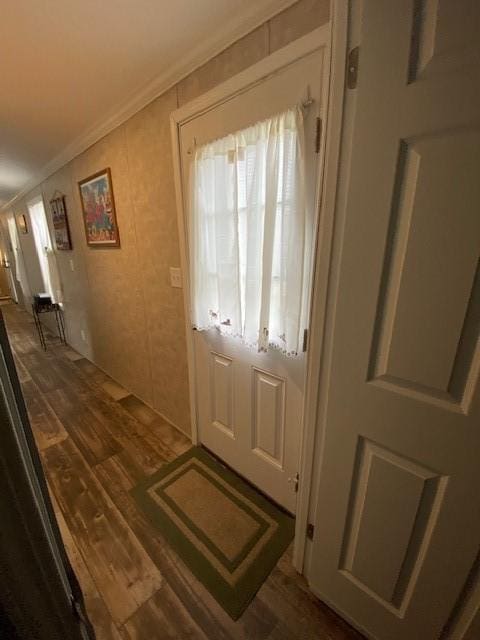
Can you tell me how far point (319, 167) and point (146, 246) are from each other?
1.32m

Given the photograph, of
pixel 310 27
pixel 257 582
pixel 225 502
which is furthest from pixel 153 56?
pixel 257 582

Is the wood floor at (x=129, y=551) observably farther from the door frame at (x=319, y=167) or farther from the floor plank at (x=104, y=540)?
the door frame at (x=319, y=167)

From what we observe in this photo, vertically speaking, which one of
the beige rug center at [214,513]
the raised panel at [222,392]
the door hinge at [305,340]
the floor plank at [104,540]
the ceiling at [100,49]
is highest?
the ceiling at [100,49]

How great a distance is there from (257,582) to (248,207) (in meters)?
1.59

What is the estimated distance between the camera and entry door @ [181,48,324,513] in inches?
35.5

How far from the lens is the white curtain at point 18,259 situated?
4.96 metres

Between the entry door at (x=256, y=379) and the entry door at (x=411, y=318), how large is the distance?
1.03ft

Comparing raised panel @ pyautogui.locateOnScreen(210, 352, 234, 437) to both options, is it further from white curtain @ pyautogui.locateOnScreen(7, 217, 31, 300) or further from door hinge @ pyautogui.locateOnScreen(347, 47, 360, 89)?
white curtain @ pyautogui.locateOnScreen(7, 217, 31, 300)

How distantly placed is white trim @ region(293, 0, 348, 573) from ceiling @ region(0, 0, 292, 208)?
43 cm

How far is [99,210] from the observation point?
2.10 metres

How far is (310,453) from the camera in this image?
3.05 ft

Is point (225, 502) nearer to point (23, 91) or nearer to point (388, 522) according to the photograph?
point (388, 522)

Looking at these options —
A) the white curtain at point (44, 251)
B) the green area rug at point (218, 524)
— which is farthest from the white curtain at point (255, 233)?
the white curtain at point (44, 251)

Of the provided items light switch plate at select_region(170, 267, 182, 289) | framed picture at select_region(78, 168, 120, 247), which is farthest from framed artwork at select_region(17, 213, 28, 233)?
light switch plate at select_region(170, 267, 182, 289)
